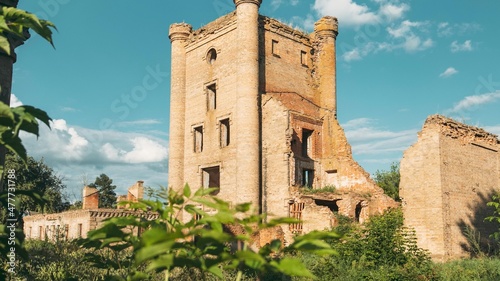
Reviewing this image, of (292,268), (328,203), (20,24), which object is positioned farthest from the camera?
(328,203)

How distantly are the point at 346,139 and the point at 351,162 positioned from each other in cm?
129

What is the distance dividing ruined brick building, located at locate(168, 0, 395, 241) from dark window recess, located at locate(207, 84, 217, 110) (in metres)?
0.06

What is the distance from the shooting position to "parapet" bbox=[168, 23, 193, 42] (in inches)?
1098

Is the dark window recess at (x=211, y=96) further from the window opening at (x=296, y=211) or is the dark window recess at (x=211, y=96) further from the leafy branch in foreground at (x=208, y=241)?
the leafy branch in foreground at (x=208, y=241)

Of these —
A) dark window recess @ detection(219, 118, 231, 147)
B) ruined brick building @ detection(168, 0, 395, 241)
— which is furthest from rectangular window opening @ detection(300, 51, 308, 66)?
dark window recess @ detection(219, 118, 231, 147)

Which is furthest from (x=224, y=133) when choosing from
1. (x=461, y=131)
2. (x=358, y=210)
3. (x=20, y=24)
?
(x=20, y=24)

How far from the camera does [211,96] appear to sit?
26.2 meters

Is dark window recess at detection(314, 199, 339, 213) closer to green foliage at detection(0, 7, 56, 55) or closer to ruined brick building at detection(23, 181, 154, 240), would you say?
ruined brick building at detection(23, 181, 154, 240)

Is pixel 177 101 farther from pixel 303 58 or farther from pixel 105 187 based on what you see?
pixel 105 187

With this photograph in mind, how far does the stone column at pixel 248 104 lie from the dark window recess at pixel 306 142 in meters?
3.18

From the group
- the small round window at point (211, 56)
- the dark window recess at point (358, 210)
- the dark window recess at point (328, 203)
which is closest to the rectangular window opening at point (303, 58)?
the small round window at point (211, 56)

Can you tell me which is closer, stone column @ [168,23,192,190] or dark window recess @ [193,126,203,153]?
dark window recess @ [193,126,203,153]

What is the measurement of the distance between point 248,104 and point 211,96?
395 centimetres

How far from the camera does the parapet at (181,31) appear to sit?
91.5ft
